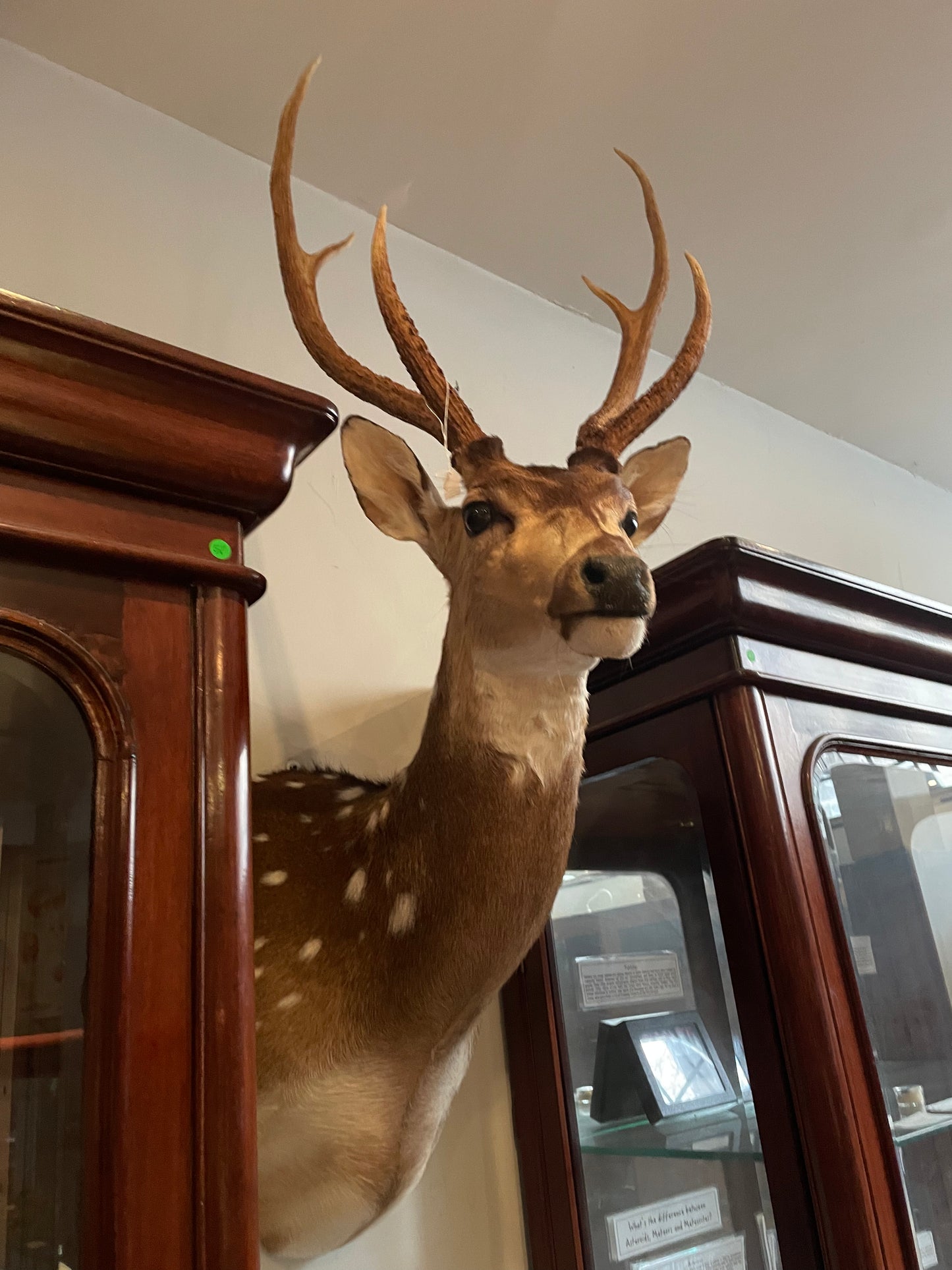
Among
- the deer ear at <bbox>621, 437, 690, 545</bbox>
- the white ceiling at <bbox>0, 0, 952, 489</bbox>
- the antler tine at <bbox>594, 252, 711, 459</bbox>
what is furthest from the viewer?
the white ceiling at <bbox>0, 0, 952, 489</bbox>

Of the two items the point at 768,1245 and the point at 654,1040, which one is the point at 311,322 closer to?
the point at 654,1040

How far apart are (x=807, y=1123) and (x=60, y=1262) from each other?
2.06ft

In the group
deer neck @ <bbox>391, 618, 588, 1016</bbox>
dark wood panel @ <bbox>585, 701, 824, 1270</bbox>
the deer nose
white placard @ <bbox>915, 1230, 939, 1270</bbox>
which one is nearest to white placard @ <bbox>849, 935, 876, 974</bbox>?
dark wood panel @ <bbox>585, 701, 824, 1270</bbox>

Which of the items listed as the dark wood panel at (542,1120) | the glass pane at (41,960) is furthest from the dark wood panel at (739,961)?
the glass pane at (41,960)

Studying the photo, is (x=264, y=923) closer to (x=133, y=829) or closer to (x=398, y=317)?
(x=133, y=829)

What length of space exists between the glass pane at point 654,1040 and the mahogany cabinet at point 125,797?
0.56m

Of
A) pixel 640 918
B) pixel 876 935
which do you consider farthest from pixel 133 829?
pixel 876 935

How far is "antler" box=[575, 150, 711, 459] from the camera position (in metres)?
1.01

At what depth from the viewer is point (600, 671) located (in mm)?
1132

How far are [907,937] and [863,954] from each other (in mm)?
144

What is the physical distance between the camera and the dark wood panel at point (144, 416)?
0.63m

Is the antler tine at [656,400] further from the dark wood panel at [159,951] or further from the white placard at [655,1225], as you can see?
the white placard at [655,1225]

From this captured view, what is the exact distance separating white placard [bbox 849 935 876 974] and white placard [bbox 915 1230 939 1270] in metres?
0.23

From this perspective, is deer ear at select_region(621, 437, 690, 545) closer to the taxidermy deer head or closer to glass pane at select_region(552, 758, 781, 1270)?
the taxidermy deer head
